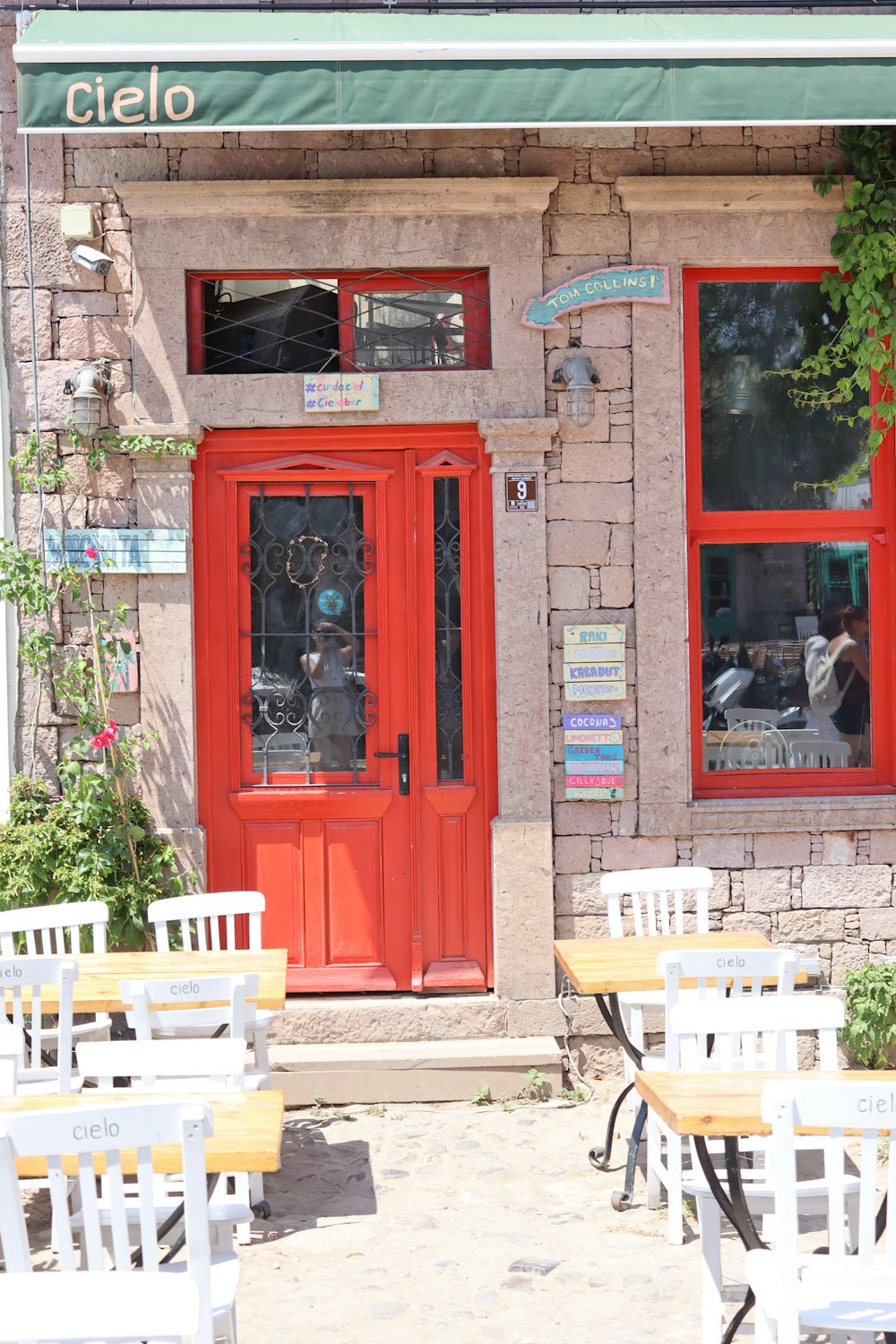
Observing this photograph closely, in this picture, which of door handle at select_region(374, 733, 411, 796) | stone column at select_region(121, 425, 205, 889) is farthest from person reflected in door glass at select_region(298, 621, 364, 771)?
stone column at select_region(121, 425, 205, 889)

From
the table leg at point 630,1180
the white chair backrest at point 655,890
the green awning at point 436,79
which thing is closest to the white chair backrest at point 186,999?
the table leg at point 630,1180

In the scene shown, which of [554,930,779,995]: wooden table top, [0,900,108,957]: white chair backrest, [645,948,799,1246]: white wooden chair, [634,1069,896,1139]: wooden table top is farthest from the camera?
[0,900,108,957]: white chair backrest

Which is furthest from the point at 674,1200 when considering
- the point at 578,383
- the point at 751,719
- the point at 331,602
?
the point at 578,383

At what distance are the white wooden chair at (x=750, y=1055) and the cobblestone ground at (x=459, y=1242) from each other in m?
0.40

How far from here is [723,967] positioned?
12.9 ft

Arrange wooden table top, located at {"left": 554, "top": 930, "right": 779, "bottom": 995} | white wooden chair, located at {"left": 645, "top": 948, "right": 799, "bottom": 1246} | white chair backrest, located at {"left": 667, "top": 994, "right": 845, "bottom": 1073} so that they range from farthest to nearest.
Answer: wooden table top, located at {"left": 554, "top": 930, "right": 779, "bottom": 995} < white wooden chair, located at {"left": 645, "top": 948, "right": 799, "bottom": 1246} < white chair backrest, located at {"left": 667, "top": 994, "right": 845, "bottom": 1073}

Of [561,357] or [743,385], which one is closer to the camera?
[561,357]

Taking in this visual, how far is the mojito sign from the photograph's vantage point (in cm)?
606

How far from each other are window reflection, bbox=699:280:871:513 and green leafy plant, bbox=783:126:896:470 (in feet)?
0.27

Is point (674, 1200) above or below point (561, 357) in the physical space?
below

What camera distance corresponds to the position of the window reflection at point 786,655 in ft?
20.7

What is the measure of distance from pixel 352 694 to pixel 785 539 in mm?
2101

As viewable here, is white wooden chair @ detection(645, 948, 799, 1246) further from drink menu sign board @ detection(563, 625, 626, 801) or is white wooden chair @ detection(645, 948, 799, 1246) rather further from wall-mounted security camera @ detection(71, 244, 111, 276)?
wall-mounted security camera @ detection(71, 244, 111, 276)

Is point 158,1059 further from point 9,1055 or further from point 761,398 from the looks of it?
point 761,398
